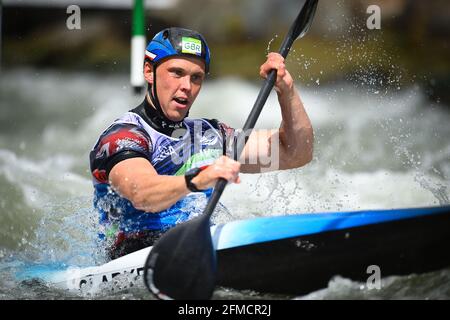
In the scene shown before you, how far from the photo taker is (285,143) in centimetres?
317

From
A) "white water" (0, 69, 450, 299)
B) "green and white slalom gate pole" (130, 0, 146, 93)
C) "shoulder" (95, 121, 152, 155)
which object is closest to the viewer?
"shoulder" (95, 121, 152, 155)

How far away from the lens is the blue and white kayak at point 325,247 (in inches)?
97.7

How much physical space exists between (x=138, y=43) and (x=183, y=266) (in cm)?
297

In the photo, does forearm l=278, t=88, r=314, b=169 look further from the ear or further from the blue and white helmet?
the ear

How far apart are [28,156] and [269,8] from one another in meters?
2.98

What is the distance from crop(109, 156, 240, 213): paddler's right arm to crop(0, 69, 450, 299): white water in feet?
1.24

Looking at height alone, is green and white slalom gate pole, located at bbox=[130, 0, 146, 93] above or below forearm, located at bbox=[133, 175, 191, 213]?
above

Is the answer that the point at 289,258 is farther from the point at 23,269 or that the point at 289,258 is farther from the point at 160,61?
the point at 23,269

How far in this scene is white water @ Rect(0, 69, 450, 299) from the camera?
344 centimetres

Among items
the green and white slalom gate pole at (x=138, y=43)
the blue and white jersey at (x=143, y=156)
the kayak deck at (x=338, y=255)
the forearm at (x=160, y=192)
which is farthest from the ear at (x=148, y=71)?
the green and white slalom gate pole at (x=138, y=43)

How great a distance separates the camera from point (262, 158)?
3244 millimetres

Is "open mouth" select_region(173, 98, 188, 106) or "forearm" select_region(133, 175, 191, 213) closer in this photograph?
"forearm" select_region(133, 175, 191, 213)

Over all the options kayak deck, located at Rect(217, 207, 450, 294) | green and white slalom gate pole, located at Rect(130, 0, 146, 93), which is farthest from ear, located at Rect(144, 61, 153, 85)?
green and white slalom gate pole, located at Rect(130, 0, 146, 93)

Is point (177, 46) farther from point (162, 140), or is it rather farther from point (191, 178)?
point (191, 178)
